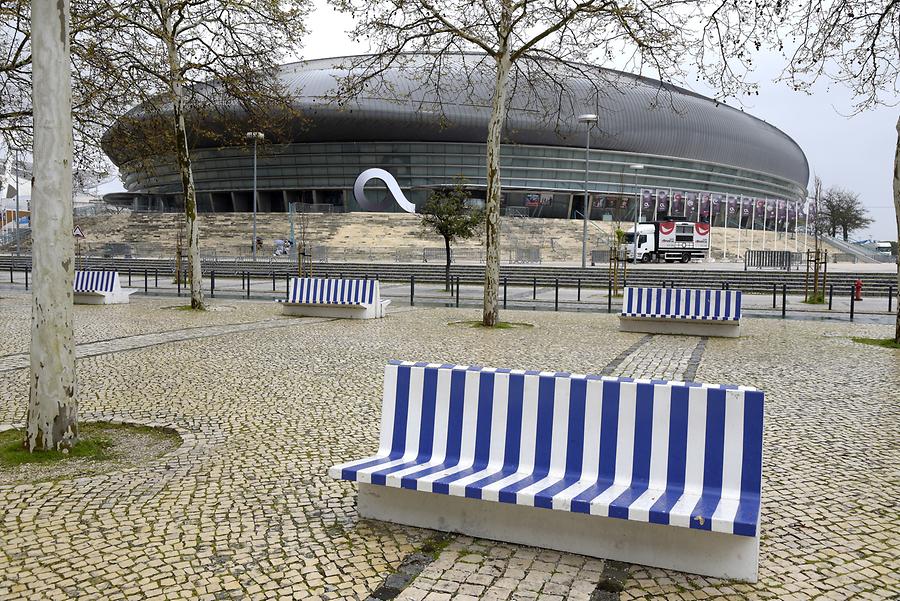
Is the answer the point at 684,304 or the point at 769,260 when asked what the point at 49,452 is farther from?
the point at 769,260

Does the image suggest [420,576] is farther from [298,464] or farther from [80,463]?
[80,463]

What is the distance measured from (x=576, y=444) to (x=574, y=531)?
0.51 metres

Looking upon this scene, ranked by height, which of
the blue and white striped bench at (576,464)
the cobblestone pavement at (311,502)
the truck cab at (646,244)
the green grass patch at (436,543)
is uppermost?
the truck cab at (646,244)

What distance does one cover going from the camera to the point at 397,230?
212 ft

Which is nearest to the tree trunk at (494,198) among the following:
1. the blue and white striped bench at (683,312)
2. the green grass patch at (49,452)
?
the blue and white striped bench at (683,312)

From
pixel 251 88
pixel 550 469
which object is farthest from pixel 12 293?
pixel 550 469

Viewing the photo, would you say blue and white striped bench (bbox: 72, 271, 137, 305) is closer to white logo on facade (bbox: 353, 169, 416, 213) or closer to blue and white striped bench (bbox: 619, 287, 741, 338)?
blue and white striped bench (bbox: 619, 287, 741, 338)

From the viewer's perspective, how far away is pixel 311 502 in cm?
510

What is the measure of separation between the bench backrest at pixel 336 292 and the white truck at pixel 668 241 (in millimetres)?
38240

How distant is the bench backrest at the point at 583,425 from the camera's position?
423 centimetres

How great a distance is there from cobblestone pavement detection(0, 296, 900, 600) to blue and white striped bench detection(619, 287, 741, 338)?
139 inches

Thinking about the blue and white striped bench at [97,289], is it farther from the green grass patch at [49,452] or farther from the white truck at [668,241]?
the white truck at [668,241]

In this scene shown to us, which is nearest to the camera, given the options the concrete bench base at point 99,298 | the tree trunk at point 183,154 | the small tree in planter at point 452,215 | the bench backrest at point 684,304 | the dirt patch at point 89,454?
the dirt patch at point 89,454

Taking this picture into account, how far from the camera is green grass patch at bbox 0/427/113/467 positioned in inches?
233
